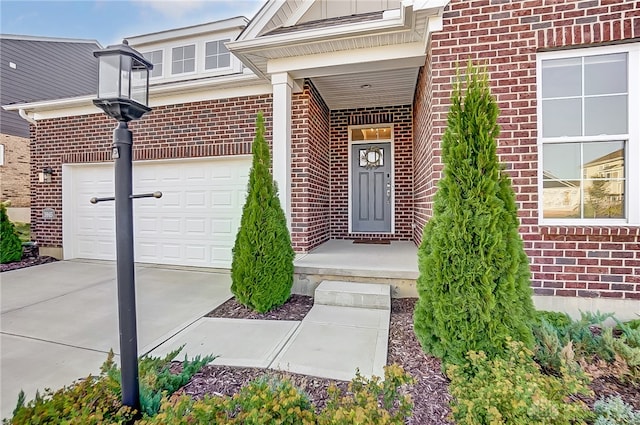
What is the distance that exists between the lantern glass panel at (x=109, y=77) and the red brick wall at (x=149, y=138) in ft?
11.5

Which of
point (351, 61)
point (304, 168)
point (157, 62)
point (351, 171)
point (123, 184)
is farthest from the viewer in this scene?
point (157, 62)

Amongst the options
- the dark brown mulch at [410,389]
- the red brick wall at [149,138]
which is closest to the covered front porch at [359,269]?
the dark brown mulch at [410,389]

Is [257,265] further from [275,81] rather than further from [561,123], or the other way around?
[561,123]

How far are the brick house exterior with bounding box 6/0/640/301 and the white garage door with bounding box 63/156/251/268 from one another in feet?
0.91

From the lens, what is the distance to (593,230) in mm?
2961

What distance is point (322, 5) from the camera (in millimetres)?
4887

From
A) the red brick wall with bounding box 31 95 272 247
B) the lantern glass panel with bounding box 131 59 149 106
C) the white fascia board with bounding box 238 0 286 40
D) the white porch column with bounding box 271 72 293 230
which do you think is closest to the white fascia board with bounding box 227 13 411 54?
the white fascia board with bounding box 238 0 286 40

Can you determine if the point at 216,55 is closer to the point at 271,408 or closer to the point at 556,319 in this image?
the point at 271,408

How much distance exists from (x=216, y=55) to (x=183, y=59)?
87cm

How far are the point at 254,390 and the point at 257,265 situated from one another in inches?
70.1

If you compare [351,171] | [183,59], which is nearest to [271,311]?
[351,171]

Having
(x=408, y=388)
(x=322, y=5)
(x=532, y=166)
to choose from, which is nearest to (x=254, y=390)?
(x=408, y=388)

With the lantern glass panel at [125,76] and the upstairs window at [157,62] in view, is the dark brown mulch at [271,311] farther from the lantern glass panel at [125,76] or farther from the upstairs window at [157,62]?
the upstairs window at [157,62]

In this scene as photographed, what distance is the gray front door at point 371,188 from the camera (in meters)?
6.39
